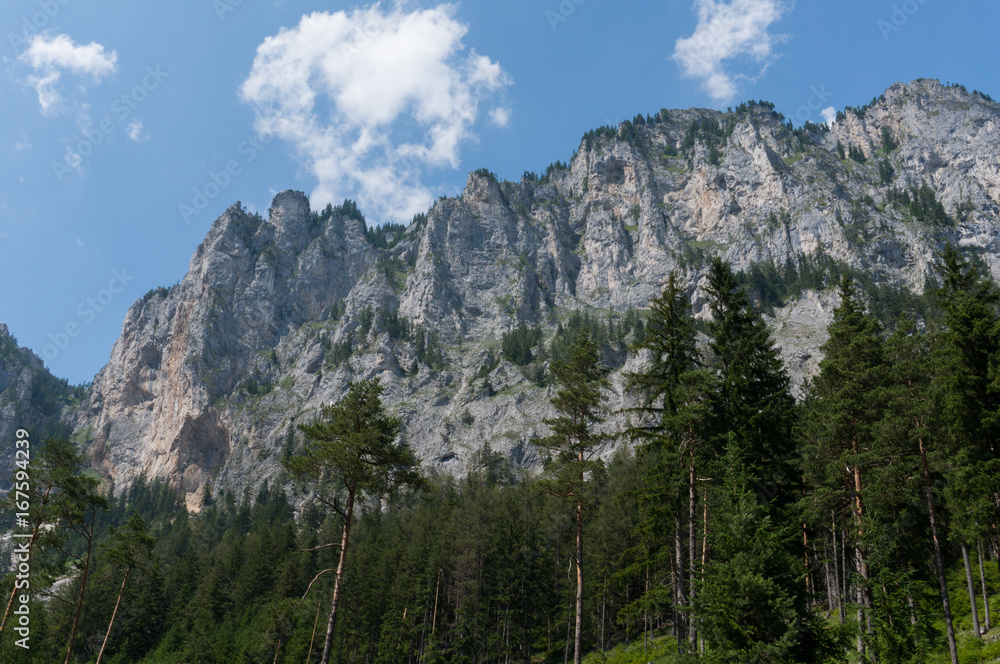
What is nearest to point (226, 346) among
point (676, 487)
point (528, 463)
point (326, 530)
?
point (528, 463)

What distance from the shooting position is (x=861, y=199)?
574ft

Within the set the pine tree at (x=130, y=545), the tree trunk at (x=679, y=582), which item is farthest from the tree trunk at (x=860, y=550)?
the pine tree at (x=130, y=545)

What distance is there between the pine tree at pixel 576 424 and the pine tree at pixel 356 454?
5.89 meters

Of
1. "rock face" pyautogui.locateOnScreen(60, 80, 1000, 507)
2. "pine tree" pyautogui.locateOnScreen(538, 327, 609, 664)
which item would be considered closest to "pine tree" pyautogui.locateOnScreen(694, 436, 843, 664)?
"pine tree" pyautogui.locateOnScreen(538, 327, 609, 664)

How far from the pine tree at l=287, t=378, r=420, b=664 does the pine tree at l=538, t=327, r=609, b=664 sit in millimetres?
5887

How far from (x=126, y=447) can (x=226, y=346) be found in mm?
47322

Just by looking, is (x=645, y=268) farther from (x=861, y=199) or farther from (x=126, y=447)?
(x=126, y=447)

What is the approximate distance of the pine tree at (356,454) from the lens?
21359 mm

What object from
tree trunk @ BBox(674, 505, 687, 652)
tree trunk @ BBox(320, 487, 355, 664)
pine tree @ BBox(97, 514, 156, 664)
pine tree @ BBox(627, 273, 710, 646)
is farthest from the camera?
pine tree @ BBox(97, 514, 156, 664)

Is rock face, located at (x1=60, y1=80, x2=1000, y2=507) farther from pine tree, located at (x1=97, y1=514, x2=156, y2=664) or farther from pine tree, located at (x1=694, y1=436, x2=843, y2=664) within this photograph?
pine tree, located at (x1=694, y1=436, x2=843, y2=664)

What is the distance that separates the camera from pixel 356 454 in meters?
21.7

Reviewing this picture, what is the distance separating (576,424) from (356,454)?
29.2ft

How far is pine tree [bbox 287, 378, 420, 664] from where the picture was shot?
2136cm

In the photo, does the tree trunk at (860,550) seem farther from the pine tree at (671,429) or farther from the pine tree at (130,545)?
the pine tree at (130,545)
